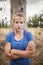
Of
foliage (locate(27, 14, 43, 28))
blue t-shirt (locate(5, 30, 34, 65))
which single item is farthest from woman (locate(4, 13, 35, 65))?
foliage (locate(27, 14, 43, 28))

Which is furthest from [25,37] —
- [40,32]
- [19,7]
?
[19,7]

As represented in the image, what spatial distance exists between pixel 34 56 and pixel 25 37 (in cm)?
30

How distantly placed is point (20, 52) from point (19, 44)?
11 centimetres

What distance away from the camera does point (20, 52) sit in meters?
2.22

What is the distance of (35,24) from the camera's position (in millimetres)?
2393

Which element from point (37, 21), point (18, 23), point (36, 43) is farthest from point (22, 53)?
point (37, 21)

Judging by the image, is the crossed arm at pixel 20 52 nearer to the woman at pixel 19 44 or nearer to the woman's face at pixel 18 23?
the woman at pixel 19 44

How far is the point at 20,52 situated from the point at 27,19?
481 mm

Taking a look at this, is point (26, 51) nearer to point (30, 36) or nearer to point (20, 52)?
point (20, 52)

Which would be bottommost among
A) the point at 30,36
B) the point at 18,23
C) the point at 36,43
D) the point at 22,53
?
the point at 22,53

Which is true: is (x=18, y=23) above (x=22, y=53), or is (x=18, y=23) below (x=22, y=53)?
above

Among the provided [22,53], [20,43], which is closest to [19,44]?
[20,43]

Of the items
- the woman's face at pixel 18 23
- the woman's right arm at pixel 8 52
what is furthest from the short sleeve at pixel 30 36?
the woman's right arm at pixel 8 52

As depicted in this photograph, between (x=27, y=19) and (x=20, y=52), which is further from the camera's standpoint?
(x=27, y=19)
